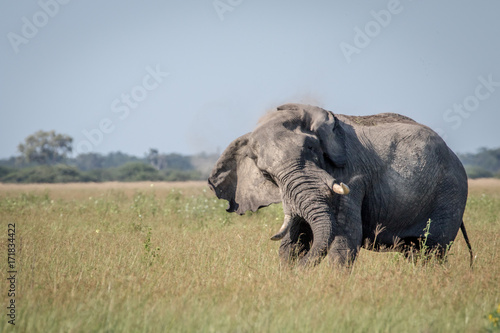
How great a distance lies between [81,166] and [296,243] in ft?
374

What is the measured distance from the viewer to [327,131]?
23.6 feet

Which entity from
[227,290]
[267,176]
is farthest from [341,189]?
[227,290]

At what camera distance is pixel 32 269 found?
7168mm

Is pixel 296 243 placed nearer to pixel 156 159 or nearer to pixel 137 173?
pixel 137 173

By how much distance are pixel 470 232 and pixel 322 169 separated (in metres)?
6.35

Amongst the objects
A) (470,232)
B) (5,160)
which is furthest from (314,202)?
(5,160)

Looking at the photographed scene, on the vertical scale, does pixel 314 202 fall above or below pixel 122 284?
above

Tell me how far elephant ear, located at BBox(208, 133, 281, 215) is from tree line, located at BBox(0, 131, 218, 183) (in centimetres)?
2808

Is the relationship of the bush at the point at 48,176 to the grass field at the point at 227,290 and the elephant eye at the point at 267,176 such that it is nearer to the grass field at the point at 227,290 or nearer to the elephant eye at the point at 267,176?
the grass field at the point at 227,290

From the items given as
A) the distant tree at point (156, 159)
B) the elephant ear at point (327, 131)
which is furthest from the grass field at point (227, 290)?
the distant tree at point (156, 159)

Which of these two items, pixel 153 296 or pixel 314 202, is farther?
pixel 314 202

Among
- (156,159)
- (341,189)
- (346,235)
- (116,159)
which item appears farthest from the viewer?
(116,159)

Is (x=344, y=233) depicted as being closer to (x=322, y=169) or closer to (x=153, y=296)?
(x=322, y=169)

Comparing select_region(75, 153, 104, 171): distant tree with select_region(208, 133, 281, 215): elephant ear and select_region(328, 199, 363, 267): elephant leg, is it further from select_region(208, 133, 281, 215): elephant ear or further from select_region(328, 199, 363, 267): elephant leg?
select_region(328, 199, 363, 267): elephant leg
